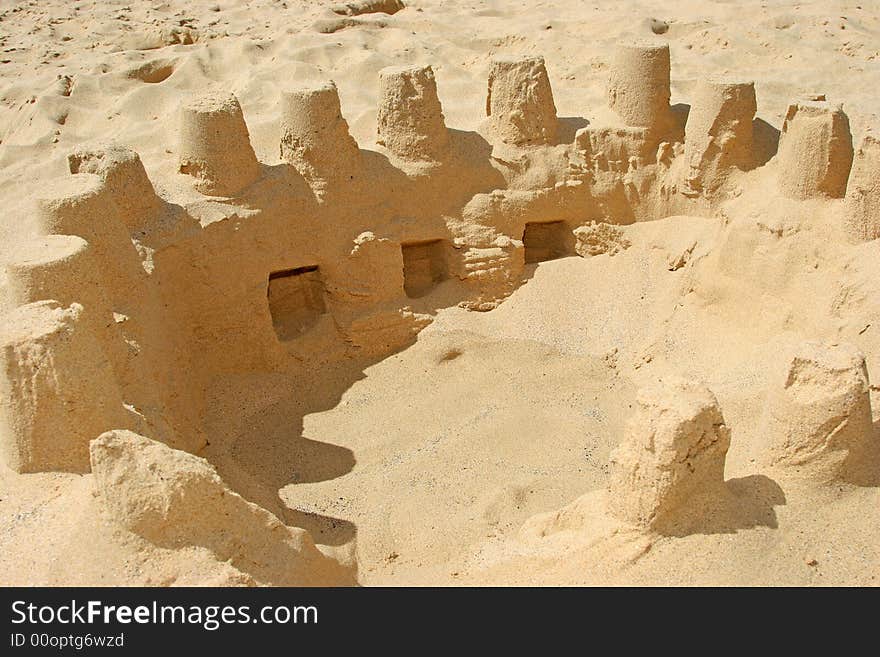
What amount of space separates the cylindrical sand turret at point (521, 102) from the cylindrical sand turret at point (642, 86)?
2.26ft

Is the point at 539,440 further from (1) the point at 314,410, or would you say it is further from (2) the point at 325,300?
(2) the point at 325,300

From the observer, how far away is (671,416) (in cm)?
420

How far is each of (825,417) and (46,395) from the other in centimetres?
425

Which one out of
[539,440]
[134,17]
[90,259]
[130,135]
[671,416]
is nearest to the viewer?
[671,416]

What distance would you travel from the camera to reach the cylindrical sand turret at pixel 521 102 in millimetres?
7922

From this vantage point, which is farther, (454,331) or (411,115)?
(454,331)

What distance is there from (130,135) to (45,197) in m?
4.22

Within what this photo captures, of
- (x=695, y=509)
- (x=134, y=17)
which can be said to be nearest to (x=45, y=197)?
(x=695, y=509)

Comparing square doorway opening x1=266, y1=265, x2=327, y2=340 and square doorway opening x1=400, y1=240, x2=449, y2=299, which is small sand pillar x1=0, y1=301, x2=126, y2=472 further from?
square doorway opening x1=400, y1=240, x2=449, y2=299

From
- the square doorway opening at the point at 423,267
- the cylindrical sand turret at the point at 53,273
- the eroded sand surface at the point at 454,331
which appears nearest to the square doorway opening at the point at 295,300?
the eroded sand surface at the point at 454,331

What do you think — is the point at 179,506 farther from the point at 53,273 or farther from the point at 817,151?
the point at 817,151

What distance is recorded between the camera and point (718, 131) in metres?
7.67

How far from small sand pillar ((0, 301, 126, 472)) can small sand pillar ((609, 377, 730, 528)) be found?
9.58ft

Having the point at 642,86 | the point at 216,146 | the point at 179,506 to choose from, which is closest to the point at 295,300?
the point at 216,146
